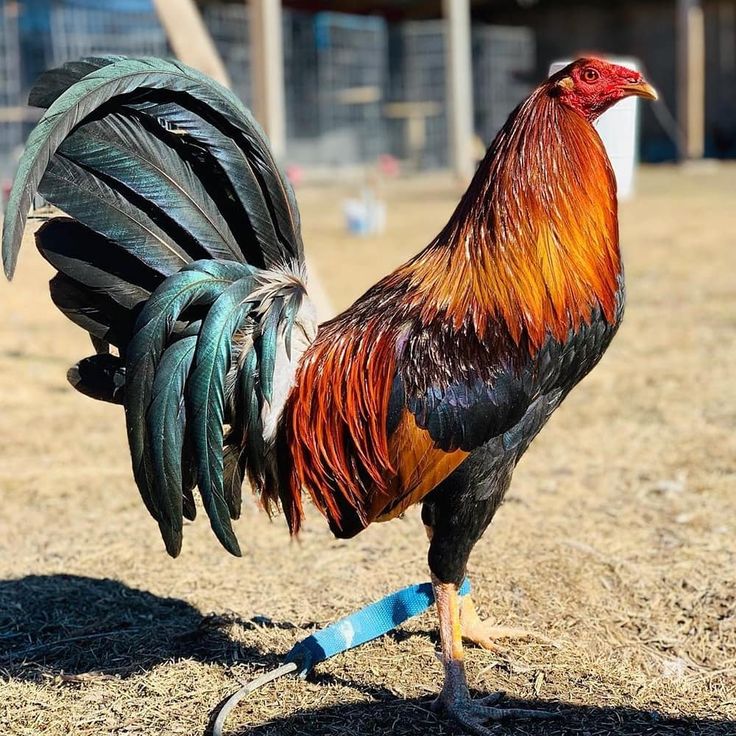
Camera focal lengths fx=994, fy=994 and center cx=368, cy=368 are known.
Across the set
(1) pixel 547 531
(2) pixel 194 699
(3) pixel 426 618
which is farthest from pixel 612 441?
(2) pixel 194 699

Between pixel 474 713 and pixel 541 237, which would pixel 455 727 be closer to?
pixel 474 713

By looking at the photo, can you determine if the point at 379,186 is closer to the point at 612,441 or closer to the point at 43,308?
the point at 43,308

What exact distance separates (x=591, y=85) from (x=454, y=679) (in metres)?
1.78

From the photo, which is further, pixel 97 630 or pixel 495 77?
pixel 495 77

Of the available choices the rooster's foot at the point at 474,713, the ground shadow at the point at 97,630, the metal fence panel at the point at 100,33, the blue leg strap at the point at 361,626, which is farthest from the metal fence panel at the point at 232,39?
the rooster's foot at the point at 474,713

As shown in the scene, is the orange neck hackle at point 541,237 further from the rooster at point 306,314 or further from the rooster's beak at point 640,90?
the rooster's beak at point 640,90

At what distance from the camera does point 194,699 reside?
10.1ft

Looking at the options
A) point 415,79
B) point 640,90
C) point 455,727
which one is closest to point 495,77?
point 415,79

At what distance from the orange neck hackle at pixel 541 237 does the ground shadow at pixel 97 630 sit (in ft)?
4.69

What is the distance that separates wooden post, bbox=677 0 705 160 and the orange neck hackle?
18.7 meters

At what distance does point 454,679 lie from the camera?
295 centimetres

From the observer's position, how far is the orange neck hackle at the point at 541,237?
2803mm

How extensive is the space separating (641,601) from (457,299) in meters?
1.54

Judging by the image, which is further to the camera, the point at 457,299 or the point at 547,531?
the point at 547,531
